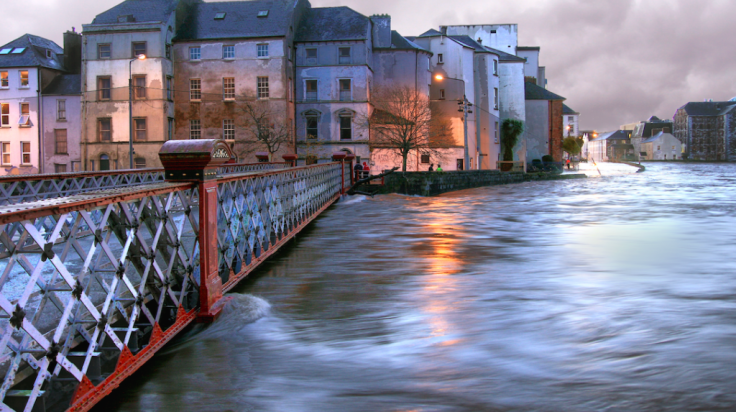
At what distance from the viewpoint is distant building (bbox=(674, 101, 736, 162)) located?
140 m

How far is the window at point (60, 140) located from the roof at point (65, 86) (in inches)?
122

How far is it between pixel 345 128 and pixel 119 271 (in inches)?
1881

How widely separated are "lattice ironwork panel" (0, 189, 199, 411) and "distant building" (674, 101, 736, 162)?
156402 mm

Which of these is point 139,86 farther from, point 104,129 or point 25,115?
point 25,115

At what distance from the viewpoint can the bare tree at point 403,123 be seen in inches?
1991

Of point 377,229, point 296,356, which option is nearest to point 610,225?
point 377,229

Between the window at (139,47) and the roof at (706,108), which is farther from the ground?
the roof at (706,108)

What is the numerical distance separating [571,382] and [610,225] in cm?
1548

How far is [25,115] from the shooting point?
50.3 m

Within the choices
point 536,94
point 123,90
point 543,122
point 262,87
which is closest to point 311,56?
point 262,87

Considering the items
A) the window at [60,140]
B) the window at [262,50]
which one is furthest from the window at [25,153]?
the window at [262,50]

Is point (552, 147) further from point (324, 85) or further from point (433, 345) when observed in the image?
point (433, 345)

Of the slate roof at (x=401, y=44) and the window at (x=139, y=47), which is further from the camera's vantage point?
the slate roof at (x=401, y=44)

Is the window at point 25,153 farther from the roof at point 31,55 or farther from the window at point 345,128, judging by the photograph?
the window at point 345,128
